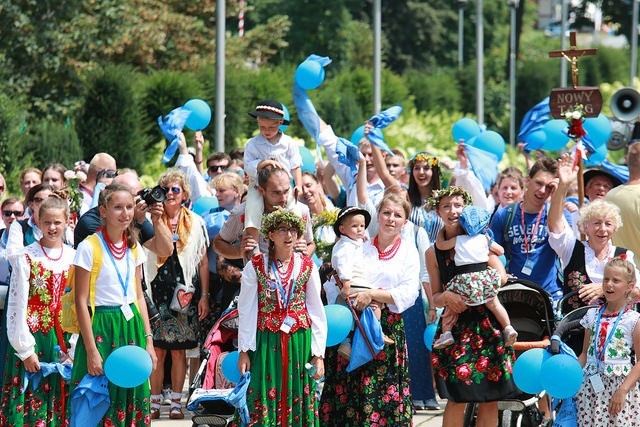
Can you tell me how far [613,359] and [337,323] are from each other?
1744mm

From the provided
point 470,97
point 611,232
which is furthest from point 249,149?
point 470,97

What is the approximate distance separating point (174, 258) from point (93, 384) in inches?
101

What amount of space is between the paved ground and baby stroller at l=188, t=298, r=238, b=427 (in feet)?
5.47

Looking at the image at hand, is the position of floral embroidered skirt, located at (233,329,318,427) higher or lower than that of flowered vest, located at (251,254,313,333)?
lower

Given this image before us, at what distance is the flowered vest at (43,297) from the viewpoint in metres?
8.04

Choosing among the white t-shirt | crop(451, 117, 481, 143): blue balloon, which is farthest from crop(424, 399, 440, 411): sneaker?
crop(451, 117, 481, 143): blue balloon

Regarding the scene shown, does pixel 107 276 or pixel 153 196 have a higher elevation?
pixel 153 196

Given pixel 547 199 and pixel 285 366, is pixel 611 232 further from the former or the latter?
pixel 285 366

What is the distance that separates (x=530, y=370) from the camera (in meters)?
7.24

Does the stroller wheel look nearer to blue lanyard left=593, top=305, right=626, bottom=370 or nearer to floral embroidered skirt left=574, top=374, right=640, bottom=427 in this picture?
floral embroidered skirt left=574, top=374, right=640, bottom=427

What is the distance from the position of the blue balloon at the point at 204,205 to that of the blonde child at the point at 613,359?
4194 millimetres

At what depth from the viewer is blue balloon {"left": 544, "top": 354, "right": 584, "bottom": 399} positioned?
7.07m

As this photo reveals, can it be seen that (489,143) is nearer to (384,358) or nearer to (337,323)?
(384,358)

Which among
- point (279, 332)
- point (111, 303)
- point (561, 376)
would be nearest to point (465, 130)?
point (279, 332)
